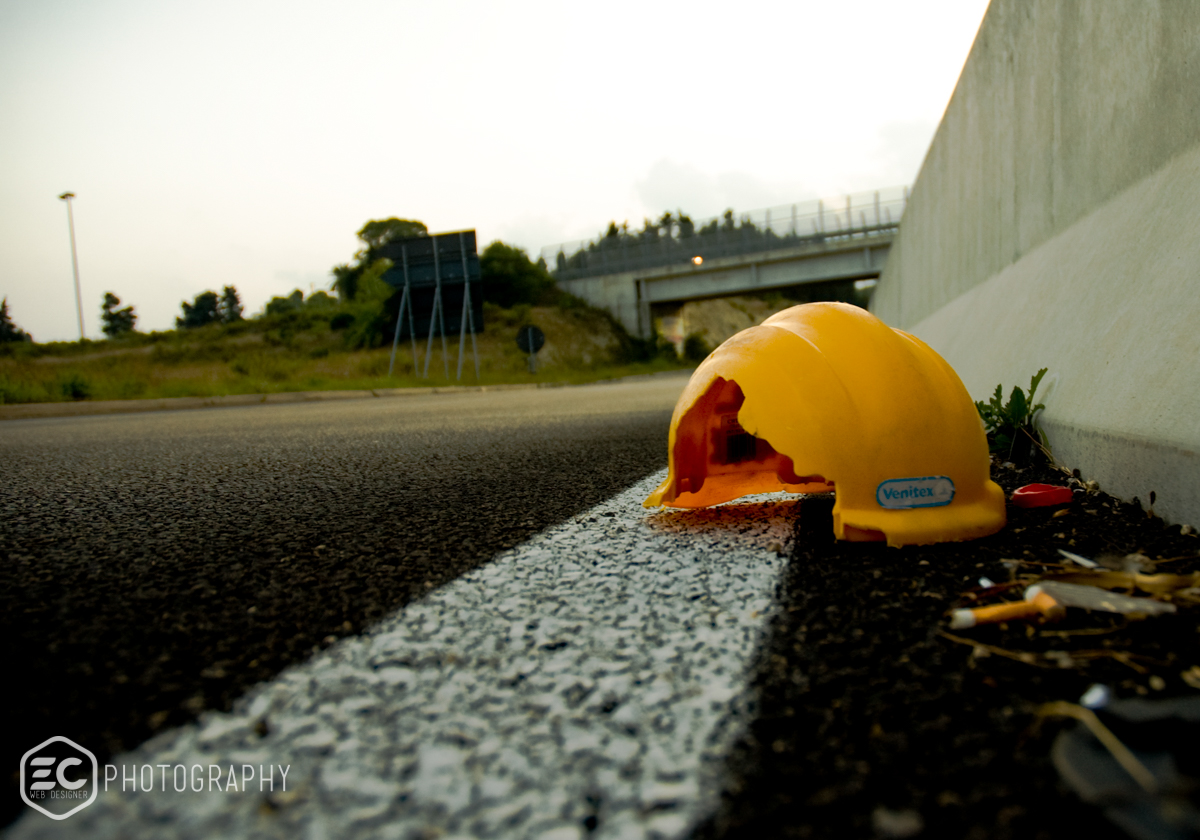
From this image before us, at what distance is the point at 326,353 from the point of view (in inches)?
1352

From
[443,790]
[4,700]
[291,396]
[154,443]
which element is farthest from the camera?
[291,396]

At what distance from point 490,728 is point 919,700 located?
648 mm

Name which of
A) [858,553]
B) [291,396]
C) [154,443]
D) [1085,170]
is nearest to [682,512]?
[858,553]

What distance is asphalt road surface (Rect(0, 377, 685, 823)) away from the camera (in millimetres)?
1176

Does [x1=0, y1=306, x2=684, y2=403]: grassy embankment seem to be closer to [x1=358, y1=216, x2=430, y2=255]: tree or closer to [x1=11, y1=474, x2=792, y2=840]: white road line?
[x1=11, y1=474, x2=792, y2=840]: white road line

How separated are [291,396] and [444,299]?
13511mm

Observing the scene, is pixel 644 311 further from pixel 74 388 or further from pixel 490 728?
pixel 490 728

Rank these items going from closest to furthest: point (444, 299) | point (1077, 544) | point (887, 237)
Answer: point (1077, 544) → point (444, 299) → point (887, 237)

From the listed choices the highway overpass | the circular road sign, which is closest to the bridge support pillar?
the highway overpass

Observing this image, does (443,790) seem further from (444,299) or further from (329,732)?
(444,299)

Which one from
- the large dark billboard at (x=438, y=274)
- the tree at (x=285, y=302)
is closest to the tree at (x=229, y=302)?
the tree at (x=285, y=302)

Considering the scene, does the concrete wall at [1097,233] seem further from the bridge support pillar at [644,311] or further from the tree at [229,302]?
the tree at [229,302]

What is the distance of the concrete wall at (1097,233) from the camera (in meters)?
2.04

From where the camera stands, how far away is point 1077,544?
5.98ft
